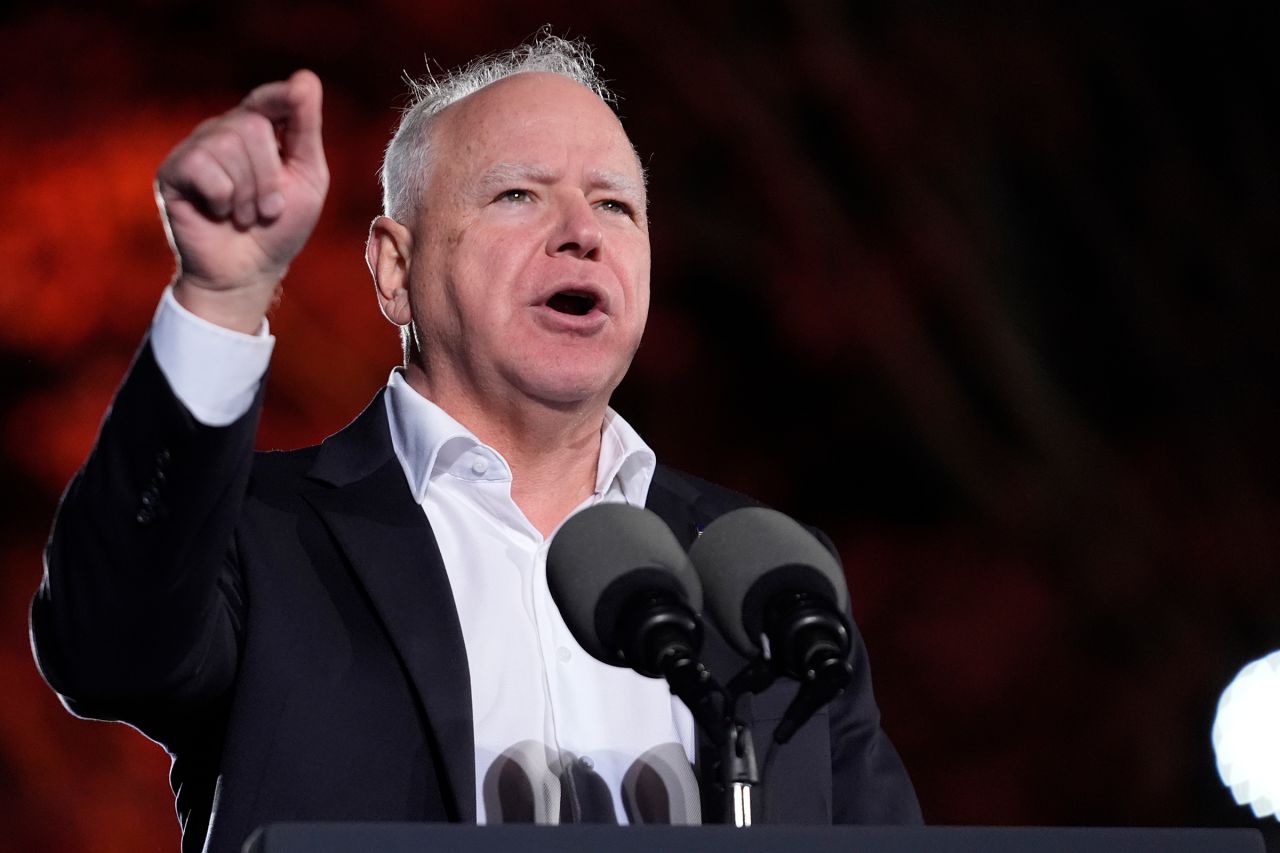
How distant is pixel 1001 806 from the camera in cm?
388

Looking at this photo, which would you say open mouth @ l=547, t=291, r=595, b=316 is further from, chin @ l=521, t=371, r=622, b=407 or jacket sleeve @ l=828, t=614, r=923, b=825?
jacket sleeve @ l=828, t=614, r=923, b=825

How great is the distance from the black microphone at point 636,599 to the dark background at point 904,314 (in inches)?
93.6

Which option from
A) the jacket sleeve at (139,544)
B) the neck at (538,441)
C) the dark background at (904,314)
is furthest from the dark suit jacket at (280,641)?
the dark background at (904,314)

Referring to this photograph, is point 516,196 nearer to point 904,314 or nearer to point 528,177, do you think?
point 528,177

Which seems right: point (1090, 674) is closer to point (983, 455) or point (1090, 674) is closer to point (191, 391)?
point (983, 455)

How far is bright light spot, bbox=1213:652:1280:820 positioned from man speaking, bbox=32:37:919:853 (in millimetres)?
1488

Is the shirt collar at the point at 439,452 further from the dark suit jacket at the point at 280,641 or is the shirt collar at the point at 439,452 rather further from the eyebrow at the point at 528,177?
the eyebrow at the point at 528,177

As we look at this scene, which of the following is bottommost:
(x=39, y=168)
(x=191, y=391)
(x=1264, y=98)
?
(x=191, y=391)

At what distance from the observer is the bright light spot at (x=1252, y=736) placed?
3.02 meters

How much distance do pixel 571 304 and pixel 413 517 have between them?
0.41 meters

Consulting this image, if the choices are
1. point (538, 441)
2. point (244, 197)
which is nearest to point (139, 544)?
point (244, 197)

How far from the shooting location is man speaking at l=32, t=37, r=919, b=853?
124 cm

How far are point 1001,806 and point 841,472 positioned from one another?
929mm

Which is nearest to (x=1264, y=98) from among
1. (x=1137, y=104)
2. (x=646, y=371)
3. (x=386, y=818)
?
(x=1137, y=104)
